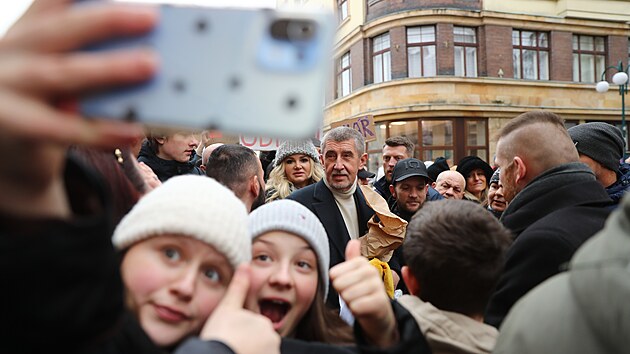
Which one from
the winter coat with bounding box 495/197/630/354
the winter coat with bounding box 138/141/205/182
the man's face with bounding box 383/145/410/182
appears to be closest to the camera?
the winter coat with bounding box 495/197/630/354

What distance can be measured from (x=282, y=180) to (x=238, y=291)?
3274mm

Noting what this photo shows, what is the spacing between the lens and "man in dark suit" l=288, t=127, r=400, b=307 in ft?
11.8

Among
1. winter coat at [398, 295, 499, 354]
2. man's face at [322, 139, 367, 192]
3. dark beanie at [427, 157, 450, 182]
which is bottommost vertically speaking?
winter coat at [398, 295, 499, 354]

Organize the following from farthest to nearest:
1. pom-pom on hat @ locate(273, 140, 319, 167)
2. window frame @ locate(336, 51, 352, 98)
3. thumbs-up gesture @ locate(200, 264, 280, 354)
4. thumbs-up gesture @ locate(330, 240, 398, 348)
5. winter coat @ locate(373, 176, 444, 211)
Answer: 1. window frame @ locate(336, 51, 352, 98)
2. winter coat @ locate(373, 176, 444, 211)
3. pom-pom on hat @ locate(273, 140, 319, 167)
4. thumbs-up gesture @ locate(330, 240, 398, 348)
5. thumbs-up gesture @ locate(200, 264, 280, 354)

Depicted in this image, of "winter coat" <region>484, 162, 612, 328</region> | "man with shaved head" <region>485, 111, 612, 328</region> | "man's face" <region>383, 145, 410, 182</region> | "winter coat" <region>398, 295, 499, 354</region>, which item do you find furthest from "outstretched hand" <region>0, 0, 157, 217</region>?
"man's face" <region>383, 145, 410, 182</region>

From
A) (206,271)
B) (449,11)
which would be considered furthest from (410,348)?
(449,11)

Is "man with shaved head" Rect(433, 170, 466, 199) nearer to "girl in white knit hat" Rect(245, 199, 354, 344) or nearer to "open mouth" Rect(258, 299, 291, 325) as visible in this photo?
"girl in white knit hat" Rect(245, 199, 354, 344)

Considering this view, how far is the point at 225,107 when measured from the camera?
685 mm

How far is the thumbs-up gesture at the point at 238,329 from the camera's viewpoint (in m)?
1.03

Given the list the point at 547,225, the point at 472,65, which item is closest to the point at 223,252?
the point at 547,225

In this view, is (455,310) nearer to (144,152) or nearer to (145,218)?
(145,218)

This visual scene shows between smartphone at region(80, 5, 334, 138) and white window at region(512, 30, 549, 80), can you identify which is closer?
smartphone at region(80, 5, 334, 138)

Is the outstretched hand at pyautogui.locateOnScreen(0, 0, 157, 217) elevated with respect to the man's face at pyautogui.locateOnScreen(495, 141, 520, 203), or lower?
elevated

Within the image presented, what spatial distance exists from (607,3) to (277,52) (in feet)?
79.6
